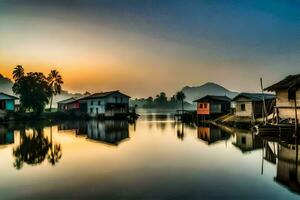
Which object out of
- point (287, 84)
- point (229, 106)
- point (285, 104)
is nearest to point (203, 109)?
point (229, 106)

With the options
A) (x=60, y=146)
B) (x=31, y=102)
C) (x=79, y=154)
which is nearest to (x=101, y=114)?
(x=31, y=102)

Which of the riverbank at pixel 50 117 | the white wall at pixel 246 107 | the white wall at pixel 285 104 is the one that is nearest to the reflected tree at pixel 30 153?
the white wall at pixel 285 104

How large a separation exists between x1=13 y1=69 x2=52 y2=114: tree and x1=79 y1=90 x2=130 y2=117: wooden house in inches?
489

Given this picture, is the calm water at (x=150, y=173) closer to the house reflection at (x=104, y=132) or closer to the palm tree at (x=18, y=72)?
the house reflection at (x=104, y=132)

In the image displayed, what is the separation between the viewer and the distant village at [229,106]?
108 ft

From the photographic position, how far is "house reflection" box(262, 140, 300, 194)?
13.8 meters

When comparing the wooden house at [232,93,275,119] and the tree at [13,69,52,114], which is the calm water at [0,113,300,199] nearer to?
the wooden house at [232,93,275,119]

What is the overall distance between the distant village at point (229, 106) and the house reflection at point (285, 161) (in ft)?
19.6

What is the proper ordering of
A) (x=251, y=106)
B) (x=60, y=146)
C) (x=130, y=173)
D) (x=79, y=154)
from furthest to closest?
(x=251, y=106)
(x=60, y=146)
(x=79, y=154)
(x=130, y=173)

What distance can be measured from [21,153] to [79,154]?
4.78m

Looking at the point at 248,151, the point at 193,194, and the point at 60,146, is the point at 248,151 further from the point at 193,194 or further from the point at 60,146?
the point at 60,146

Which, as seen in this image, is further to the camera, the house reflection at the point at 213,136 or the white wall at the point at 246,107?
the white wall at the point at 246,107

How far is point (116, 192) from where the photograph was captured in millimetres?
12625

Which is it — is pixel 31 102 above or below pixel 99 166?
above
